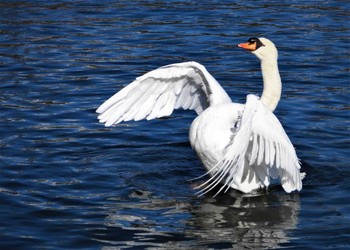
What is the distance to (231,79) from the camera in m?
14.7

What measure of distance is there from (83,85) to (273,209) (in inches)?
195

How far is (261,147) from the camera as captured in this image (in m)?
9.73

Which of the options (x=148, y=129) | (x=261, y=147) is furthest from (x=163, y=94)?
(x=261, y=147)

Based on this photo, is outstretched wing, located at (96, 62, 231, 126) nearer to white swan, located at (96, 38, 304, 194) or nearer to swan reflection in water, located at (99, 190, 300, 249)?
white swan, located at (96, 38, 304, 194)

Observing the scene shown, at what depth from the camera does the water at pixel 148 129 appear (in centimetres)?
954

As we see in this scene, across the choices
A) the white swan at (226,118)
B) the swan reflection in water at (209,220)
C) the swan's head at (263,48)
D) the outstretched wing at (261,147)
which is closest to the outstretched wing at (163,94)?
the white swan at (226,118)

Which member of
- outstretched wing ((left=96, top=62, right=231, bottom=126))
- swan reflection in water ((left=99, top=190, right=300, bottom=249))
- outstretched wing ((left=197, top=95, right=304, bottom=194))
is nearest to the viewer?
swan reflection in water ((left=99, top=190, right=300, bottom=249))

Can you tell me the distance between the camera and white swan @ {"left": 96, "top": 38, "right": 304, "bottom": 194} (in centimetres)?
961

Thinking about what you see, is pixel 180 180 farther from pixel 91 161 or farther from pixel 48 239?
pixel 48 239

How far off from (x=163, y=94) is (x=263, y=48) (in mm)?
1308

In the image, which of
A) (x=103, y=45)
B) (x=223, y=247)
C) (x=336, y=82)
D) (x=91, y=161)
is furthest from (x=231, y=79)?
(x=223, y=247)

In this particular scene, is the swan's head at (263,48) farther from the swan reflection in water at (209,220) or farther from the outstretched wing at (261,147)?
the swan reflection in water at (209,220)

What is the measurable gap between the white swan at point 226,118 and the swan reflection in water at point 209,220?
0.22 metres

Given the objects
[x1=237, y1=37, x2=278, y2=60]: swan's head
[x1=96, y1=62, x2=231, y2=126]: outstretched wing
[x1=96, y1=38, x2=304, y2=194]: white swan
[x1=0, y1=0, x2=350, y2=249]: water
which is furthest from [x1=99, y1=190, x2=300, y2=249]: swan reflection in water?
[x1=237, y1=37, x2=278, y2=60]: swan's head
